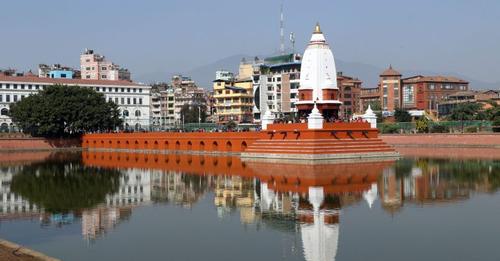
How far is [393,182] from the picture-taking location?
3503 centimetres

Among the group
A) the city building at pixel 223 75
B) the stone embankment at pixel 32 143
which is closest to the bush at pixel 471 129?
the stone embankment at pixel 32 143

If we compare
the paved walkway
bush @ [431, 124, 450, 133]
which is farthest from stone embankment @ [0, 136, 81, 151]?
the paved walkway

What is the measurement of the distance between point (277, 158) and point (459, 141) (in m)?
30.7

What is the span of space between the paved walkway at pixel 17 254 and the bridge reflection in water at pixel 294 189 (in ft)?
22.3

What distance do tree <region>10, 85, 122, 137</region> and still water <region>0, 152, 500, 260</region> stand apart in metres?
40.0

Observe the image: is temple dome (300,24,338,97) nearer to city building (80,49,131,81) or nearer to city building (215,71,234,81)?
city building (215,71,234,81)

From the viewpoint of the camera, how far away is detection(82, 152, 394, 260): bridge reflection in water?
22.0 meters

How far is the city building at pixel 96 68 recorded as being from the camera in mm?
136500

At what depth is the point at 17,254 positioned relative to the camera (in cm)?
1628

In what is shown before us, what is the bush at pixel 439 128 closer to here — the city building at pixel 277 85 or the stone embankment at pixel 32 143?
the city building at pixel 277 85

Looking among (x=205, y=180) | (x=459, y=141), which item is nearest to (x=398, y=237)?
(x=205, y=180)

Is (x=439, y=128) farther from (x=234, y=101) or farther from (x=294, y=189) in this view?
(x=294, y=189)

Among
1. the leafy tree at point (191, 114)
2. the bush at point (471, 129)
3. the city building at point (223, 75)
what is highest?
the city building at point (223, 75)

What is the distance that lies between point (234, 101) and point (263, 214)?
293 ft
